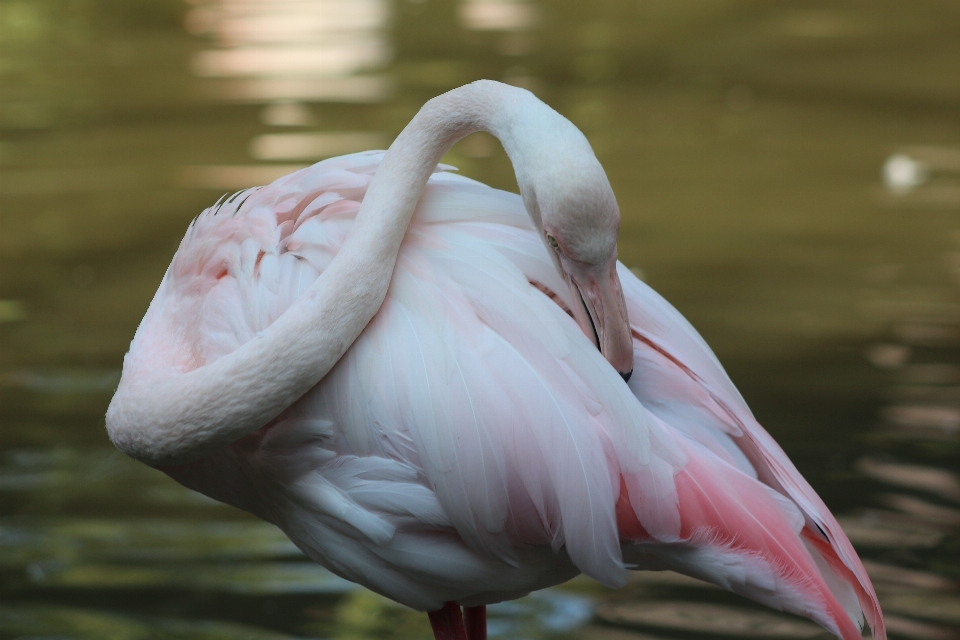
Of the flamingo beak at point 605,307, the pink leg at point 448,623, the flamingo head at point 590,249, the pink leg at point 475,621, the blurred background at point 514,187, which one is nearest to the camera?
the flamingo head at point 590,249

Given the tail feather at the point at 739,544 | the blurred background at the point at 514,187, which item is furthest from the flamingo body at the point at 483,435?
the blurred background at the point at 514,187

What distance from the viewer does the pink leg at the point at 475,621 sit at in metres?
2.92

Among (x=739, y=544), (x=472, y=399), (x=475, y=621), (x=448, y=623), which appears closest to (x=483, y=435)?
(x=472, y=399)

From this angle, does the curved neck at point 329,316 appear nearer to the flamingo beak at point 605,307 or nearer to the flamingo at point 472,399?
the flamingo at point 472,399

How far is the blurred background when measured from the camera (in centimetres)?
362

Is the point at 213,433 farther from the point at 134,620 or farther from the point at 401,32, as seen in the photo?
the point at 401,32

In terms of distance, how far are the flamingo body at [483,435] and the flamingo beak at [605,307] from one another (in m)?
0.04

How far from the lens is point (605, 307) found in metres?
2.18

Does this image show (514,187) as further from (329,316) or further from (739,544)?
(739,544)

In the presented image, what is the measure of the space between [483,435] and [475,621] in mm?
924

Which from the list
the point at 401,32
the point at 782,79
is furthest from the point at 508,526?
the point at 401,32

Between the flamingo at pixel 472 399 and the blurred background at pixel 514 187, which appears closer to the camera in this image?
the flamingo at pixel 472 399

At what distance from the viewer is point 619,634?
339 centimetres

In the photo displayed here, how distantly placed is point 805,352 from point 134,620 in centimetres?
307
